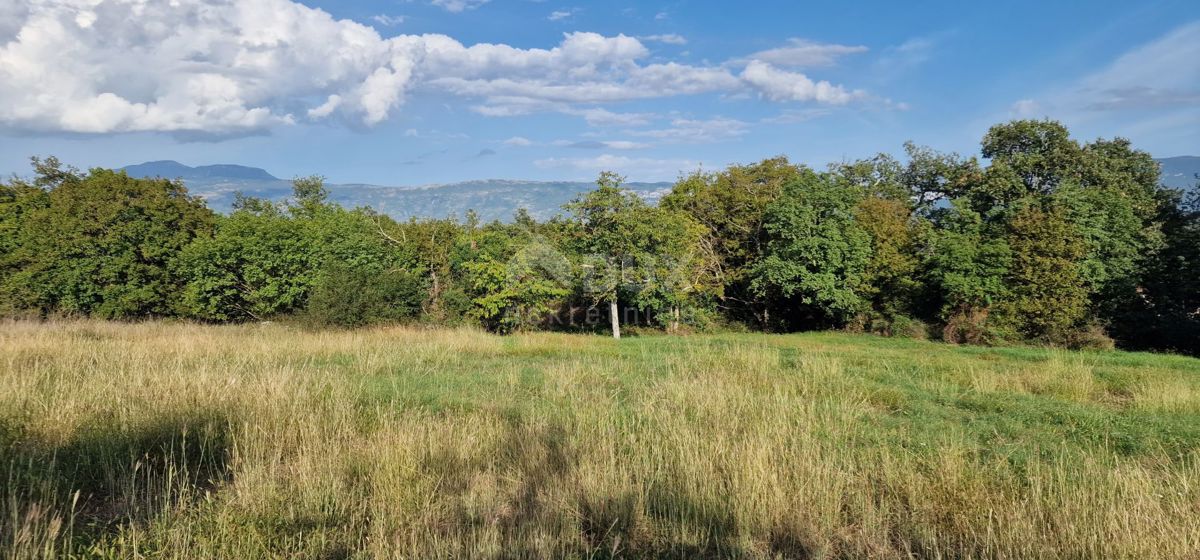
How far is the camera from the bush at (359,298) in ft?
56.2

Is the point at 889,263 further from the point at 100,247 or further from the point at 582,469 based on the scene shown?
the point at 100,247

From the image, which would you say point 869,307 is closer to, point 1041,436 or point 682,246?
point 682,246

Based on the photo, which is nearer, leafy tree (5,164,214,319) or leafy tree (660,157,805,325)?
leafy tree (5,164,214,319)

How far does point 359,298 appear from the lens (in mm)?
17609

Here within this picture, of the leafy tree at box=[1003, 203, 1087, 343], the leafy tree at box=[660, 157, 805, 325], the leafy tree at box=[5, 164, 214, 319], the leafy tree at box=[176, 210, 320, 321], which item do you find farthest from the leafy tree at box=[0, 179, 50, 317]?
the leafy tree at box=[1003, 203, 1087, 343]

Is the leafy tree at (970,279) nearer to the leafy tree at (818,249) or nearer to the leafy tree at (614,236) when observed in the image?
the leafy tree at (818,249)

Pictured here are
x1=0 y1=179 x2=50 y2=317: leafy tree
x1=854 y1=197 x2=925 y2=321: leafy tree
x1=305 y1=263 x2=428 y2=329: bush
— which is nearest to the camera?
x1=305 y1=263 x2=428 y2=329: bush

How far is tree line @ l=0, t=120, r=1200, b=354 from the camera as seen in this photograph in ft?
63.5

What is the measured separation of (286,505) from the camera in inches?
161

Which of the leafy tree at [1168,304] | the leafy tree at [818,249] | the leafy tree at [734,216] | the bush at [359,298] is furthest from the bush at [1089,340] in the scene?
the bush at [359,298]

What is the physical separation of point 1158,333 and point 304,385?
2654 cm

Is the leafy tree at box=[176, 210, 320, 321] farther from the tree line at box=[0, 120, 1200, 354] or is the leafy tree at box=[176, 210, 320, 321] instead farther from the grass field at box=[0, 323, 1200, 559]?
the grass field at box=[0, 323, 1200, 559]

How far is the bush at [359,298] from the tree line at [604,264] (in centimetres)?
6

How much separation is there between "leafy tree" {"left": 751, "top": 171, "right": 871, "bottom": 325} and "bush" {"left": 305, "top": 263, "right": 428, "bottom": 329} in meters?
13.3
